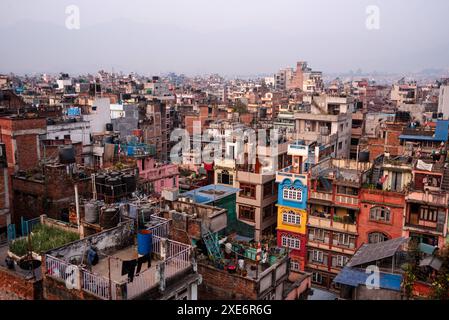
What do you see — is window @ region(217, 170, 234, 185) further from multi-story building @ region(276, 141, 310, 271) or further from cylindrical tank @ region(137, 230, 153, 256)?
cylindrical tank @ region(137, 230, 153, 256)

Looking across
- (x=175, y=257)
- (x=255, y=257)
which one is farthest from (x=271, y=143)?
(x=175, y=257)

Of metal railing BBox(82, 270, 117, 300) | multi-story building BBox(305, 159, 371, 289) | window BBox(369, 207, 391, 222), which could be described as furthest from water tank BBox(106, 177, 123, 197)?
window BBox(369, 207, 391, 222)

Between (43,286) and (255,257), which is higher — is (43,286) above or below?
above

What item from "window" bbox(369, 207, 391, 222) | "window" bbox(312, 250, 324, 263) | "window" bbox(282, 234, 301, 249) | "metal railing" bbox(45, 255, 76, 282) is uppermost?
"metal railing" bbox(45, 255, 76, 282)

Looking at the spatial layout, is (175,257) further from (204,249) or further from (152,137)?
(152,137)

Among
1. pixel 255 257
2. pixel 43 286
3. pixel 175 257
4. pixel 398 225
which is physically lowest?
pixel 398 225

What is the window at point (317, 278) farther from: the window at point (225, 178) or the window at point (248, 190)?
the window at point (225, 178)

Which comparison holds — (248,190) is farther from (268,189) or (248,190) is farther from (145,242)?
(145,242)
